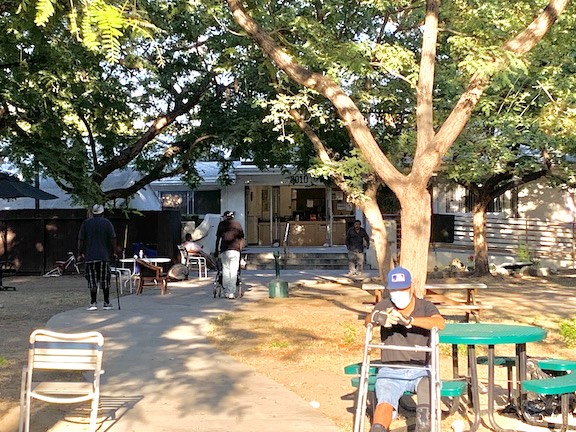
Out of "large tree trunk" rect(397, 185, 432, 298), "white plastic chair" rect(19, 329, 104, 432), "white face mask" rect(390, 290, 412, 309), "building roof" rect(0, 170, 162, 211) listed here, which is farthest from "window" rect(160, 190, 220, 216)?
"white face mask" rect(390, 290, 412, 309)

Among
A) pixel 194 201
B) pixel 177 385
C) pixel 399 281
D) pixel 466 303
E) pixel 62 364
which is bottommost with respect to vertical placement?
pixel 177 385

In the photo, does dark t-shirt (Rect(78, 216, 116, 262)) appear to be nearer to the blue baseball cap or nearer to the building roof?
the blue baseball cap

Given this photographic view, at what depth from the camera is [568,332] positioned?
36.3 feet

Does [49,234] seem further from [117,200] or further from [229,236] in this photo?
[229,236]

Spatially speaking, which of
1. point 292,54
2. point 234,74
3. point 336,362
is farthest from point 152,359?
point 234,74

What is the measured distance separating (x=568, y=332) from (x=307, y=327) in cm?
366

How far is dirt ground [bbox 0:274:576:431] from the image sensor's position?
8.15 metres

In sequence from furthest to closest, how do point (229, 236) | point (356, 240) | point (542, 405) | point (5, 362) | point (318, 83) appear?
point (356, 240) → point (229, 236) → point (318, 83) → point (5, 362) → point (542, 405)

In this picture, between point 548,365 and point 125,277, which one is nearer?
point 548,365

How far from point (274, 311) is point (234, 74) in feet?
17.5

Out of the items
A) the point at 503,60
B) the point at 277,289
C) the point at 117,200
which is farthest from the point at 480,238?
the point at 503,60

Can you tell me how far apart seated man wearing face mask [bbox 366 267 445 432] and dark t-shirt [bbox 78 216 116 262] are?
808 centimetres

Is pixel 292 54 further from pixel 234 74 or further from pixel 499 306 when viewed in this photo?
pixel 499 306

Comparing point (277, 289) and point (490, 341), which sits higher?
point (490, 341)
